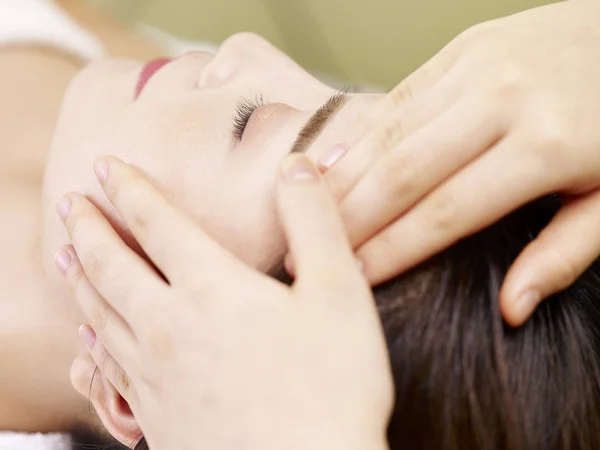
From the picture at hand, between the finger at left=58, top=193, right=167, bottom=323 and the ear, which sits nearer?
the finger at left=58, top=193, right=167, bottom=323

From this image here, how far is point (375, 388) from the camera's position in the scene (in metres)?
0.41

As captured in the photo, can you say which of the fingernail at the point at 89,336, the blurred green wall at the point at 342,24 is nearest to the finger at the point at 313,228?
the fingernail at the point at 89,336

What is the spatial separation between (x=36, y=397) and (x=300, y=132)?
514 millimetres

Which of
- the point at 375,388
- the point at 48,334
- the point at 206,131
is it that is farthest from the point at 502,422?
the point at 48,334

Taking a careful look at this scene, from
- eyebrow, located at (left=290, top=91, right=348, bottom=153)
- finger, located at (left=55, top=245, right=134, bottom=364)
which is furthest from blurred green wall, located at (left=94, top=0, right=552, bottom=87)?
finger, located at (left=55, top=245, right=134, bottom=364)

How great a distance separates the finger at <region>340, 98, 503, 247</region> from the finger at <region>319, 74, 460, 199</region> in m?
0.01

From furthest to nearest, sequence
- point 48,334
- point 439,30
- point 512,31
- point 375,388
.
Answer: point 439,30, point 48,334, point 512,31, point 375,388

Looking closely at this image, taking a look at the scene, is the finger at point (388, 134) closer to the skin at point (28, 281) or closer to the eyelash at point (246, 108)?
the eyelash at point (246, 108)

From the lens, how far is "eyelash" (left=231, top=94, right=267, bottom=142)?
0.60 metres

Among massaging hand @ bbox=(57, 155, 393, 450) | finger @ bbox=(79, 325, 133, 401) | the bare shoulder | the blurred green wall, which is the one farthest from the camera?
the blurred green wall

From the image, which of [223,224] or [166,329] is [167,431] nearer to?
[166,329]

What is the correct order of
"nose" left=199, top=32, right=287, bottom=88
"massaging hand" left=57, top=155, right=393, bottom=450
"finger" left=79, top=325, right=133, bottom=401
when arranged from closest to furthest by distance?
"massaging hand" left=57, top=155, right=393, bottom=450 → "finger" left=79, top=325, right=133, bottom=401 → "nose" left=199, top=32, right=287, bottom=88

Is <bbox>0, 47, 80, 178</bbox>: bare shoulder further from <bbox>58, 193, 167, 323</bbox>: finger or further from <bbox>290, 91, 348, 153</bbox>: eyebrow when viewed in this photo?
<bbox>290, 91, 348, 153</bbox>: eyebrow

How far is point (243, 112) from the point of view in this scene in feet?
2.00
